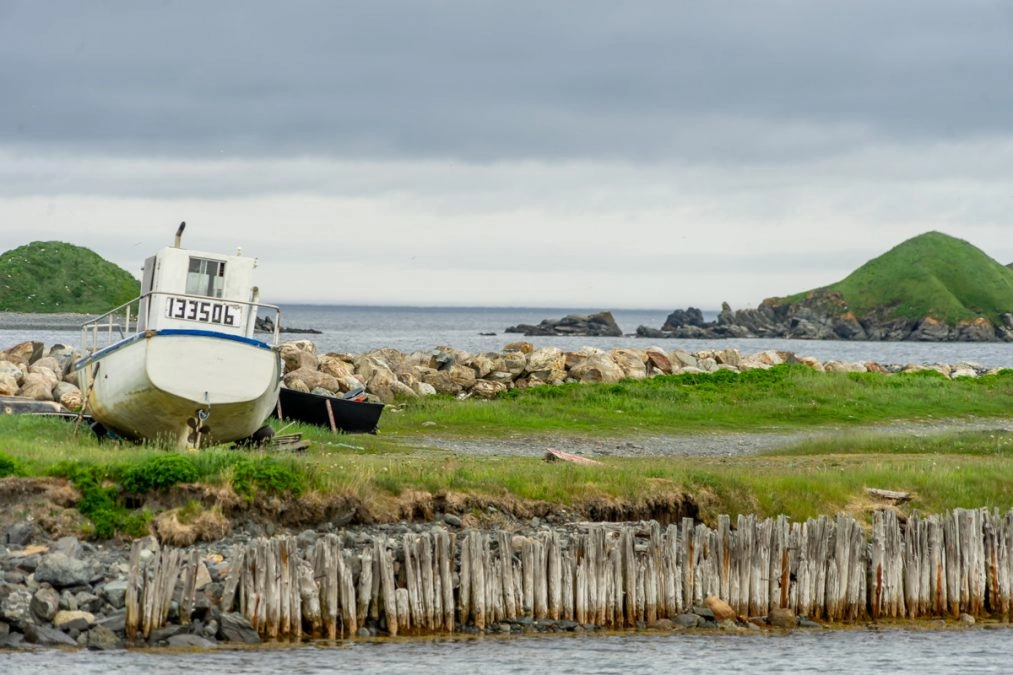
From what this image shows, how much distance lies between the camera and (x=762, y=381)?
49781 mm

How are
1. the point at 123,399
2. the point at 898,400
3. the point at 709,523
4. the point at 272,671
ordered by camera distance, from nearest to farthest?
the point at 272,671
the point at 709,523
the point at 123,399
the point at 898,400

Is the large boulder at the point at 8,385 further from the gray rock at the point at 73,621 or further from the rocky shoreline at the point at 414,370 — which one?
the gray rock at the point at 73,621

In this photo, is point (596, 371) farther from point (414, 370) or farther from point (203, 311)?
point (203, 311)

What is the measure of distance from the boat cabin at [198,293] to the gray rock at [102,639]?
11840mm

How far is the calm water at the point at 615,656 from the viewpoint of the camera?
17.2 meters

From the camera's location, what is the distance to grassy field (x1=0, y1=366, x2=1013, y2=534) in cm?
2242

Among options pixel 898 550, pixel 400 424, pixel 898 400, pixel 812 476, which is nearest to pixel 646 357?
pixel 898 400

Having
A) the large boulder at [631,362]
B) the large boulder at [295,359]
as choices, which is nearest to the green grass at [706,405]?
the large boulder at [631,362]

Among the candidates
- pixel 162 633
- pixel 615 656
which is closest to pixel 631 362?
pixel 615 656

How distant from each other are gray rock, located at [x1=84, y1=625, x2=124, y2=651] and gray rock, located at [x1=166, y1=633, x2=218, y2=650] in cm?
72

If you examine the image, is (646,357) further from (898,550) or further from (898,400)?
(898,550)

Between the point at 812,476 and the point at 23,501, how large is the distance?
15.2 meters

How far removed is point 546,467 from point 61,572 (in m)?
10.3

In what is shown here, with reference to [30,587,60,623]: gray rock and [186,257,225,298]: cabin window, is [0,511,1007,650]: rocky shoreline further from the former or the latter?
[186,257,225,298]: cabin window
